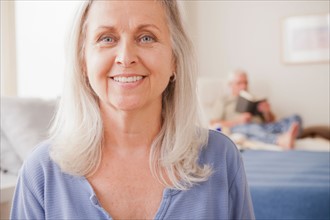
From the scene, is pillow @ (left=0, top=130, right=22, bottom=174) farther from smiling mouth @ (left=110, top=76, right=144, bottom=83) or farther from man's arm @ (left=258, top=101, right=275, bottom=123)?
man's arm @ (left=258, top=101, right=275, bottom=123)

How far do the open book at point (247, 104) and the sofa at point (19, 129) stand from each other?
2.03m

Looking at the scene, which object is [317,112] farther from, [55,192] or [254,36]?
[55,192]

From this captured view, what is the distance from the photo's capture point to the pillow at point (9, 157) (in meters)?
1.50

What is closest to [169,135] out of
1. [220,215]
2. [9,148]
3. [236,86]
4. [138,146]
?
[138,146]

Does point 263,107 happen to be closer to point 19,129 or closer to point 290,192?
point 290,192

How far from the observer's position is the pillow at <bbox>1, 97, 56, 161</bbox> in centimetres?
144

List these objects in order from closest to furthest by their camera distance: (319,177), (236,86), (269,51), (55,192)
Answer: (55,192) → (319,177) → (236,86) → (269,51)

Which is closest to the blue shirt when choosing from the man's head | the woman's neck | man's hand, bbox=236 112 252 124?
the woman's neck

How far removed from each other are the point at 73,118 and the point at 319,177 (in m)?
1.19

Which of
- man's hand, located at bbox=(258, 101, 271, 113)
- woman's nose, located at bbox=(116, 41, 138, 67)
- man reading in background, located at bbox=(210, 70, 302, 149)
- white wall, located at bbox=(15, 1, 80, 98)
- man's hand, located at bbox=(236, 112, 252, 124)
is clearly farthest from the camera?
man's hand, located at bbox=(258, 101, 271, 113)

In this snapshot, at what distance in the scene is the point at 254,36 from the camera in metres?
3.73

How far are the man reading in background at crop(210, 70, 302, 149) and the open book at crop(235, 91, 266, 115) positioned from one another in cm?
3

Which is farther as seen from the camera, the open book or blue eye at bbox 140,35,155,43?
the open book

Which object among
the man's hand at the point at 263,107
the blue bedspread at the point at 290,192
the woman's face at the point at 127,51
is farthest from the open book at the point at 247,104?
the woman's face at the point at 127,51
